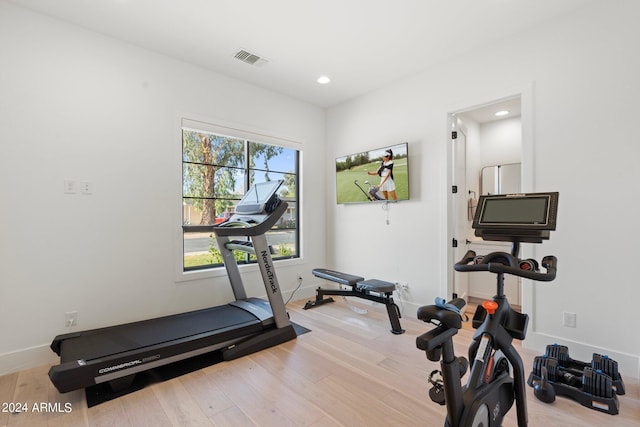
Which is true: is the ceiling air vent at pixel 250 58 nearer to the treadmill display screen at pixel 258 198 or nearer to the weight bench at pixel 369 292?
the treadmill display screen at pixel 258 198

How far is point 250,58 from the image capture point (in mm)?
3303

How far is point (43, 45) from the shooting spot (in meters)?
2.57

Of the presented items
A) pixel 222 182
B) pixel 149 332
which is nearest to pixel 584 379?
pixel 149 332

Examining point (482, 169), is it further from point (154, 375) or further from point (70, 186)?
point (70, 186)

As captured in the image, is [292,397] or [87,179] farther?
[87,179]

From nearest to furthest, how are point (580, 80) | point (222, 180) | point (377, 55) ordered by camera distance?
point (580, 80) < point (377, 55) < point (222, 180)

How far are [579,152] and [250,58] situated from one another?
128 inches

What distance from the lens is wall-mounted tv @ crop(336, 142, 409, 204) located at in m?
3.69

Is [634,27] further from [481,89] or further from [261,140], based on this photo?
[261,140]

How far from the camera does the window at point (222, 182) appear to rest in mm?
3611

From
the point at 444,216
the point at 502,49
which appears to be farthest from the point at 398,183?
the point at 502,49

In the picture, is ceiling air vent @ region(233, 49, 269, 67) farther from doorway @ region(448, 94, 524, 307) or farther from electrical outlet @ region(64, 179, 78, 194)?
doorway @ region(448, 94, 524, 307)

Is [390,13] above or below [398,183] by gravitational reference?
above

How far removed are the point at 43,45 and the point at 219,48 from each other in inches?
57.0
